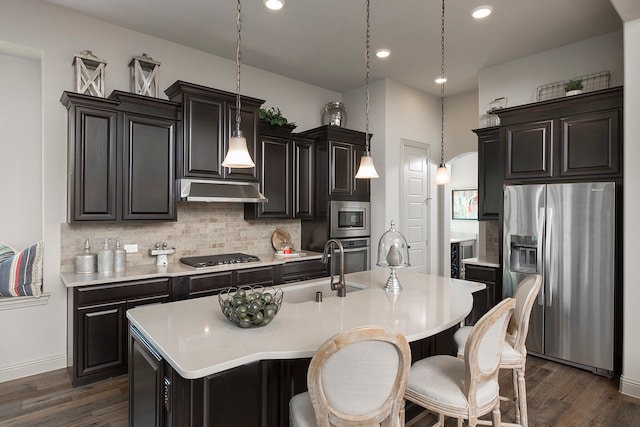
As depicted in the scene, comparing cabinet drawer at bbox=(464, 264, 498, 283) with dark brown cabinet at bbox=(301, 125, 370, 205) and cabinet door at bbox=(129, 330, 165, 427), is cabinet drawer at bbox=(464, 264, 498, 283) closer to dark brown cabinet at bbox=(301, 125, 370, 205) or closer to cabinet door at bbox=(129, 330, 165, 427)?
dark brown cabinet at bbox=(301, 125, 370, 205)

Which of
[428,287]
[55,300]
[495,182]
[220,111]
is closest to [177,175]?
[220,111]

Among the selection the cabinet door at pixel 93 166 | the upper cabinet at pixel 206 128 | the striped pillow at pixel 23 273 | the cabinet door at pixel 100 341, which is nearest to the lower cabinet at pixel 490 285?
the upper cabinet at pixel 206 128

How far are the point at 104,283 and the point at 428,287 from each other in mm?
2654

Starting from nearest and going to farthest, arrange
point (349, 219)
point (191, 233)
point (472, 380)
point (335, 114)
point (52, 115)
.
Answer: point (472, 380)
point (52, 115)
point (191, 233)
point (349, 219)
point (335, 114)

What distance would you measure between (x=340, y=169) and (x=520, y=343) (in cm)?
307

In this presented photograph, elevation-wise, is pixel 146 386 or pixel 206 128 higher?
pixel 206 128

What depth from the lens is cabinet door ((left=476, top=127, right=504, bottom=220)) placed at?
4465mm

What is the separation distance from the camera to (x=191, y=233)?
4168 mm

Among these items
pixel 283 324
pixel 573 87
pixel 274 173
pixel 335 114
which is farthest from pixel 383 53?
pixel 283 324

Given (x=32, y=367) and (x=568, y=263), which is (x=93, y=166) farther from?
(x=568, y=263)

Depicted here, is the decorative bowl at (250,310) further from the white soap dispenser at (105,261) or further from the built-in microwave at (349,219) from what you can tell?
the built-in microwave at (349,219)

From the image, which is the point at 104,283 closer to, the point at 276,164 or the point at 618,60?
the point at 276,164

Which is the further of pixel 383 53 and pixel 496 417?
pixel 383 53

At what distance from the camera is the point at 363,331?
134cm
